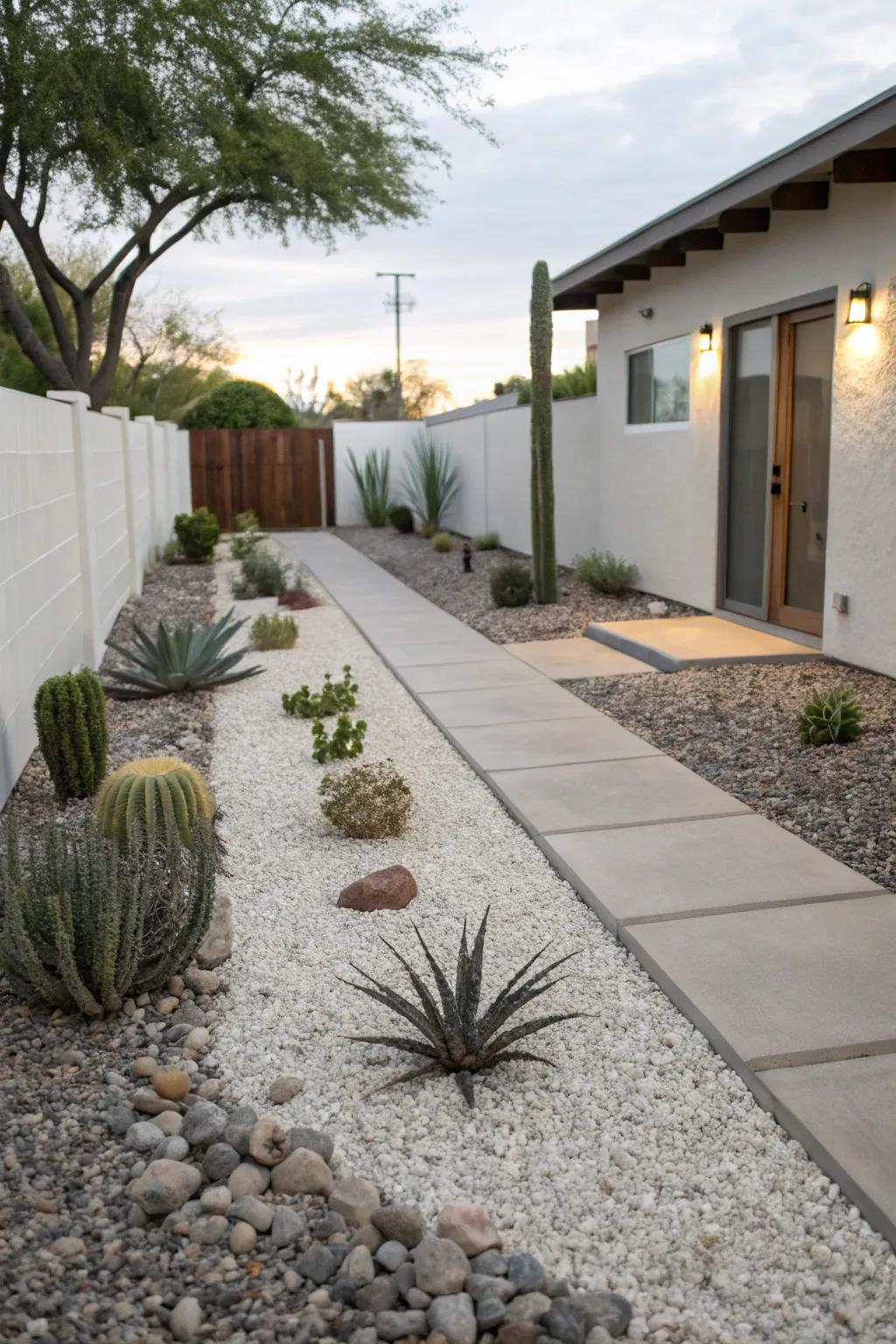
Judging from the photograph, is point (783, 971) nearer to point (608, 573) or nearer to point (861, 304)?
point (861, 304)

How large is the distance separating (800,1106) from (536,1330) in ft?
3.19

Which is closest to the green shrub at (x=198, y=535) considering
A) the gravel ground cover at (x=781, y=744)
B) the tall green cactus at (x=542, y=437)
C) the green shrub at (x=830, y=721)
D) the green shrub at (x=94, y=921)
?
the tall green cactus at (x=542, y=437)

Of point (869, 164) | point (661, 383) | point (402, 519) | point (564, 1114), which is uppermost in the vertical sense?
point (869, 164)

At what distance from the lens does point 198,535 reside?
53.7 ft

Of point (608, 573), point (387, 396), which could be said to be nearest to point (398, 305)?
point (387, 396)

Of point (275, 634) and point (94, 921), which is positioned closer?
point (94, 921)

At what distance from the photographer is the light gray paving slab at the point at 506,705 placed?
7168 mm

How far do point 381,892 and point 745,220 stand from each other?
6343 mm

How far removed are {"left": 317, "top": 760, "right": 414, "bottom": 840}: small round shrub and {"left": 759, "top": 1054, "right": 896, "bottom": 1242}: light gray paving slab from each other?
2.29 m

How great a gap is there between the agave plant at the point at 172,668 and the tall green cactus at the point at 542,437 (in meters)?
4.04

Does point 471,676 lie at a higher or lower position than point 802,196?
lower

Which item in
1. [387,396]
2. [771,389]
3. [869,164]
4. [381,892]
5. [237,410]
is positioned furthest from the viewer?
[387,396]

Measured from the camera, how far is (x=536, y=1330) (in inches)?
89.9

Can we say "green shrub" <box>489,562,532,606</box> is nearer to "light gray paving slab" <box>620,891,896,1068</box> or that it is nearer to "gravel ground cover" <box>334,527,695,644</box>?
"gravel ground cover" <box>334,527,695,644</box>
